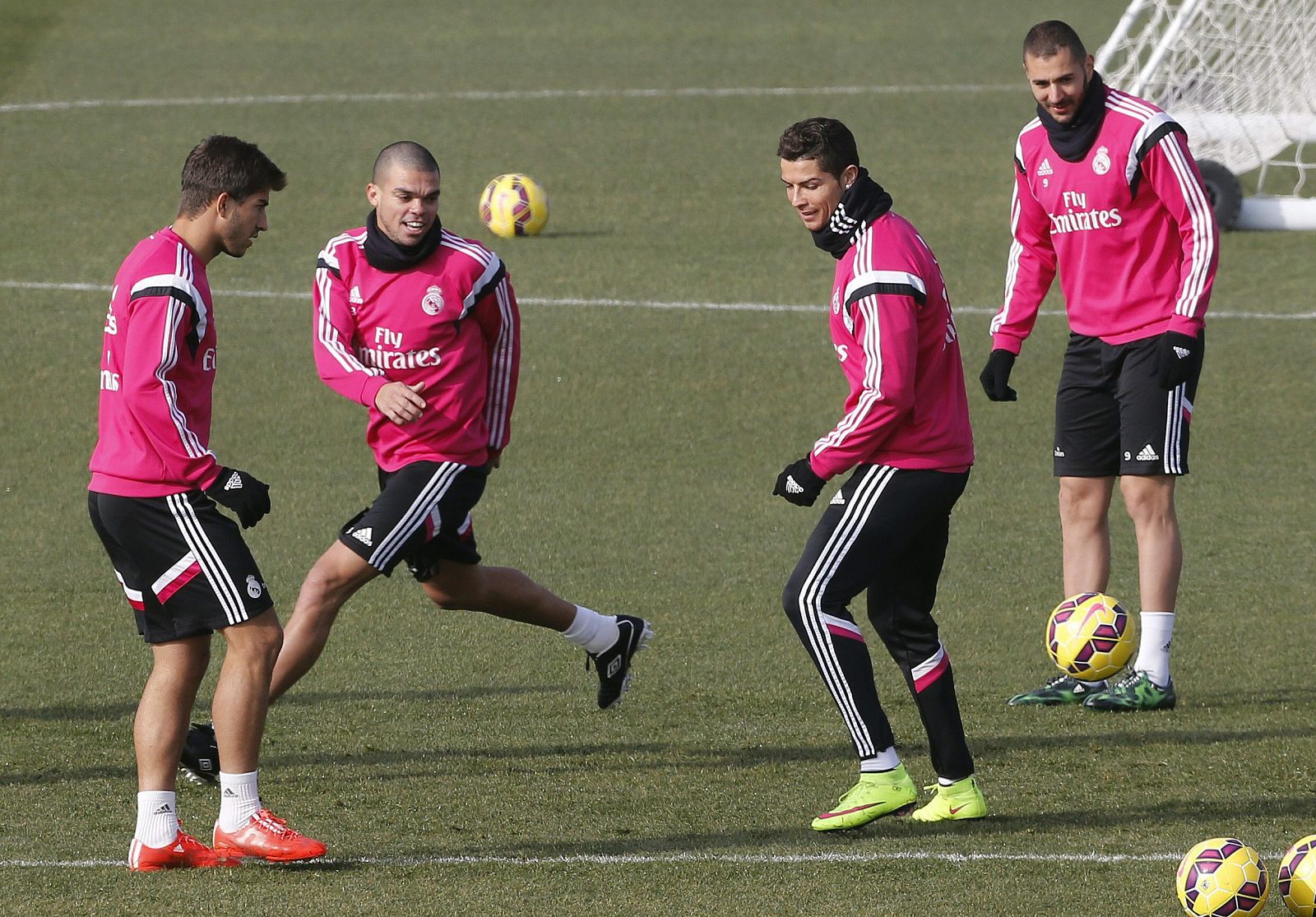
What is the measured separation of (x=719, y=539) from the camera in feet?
32.6

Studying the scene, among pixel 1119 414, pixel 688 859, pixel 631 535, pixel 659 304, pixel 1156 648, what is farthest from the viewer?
pixel 659 304

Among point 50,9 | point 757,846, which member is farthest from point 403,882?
point 50,9

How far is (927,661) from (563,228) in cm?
1041

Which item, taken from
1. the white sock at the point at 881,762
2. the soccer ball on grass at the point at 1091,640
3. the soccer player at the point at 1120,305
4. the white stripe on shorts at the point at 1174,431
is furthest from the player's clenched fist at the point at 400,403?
the white stripe on shorts at the point at 1174,431

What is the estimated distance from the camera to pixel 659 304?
14.1 m

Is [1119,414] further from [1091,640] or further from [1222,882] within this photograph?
[1222,882]

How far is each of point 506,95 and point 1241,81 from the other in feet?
26.5

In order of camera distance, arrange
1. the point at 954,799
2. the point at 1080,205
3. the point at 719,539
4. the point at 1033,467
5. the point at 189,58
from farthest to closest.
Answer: the point at 189,58 → the point at 1033,467 → the point at 719,539 → the point at 1080,205 → the point at 954,799

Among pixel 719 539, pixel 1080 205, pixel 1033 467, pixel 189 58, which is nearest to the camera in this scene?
pixel 1080 205

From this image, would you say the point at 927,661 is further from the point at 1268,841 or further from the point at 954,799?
the point at 1268,841

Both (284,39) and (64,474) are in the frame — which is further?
(284,39)

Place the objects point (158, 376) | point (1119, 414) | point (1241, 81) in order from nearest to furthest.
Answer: point (158, 376), point (1119, 414), point (1241, 81)

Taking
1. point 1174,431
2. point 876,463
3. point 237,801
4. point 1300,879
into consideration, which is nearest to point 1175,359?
point 1174,431

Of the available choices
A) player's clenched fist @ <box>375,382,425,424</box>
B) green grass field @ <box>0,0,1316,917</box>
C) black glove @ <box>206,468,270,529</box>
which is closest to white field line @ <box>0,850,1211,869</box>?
green grass field @ <box>0,0,1316,917</box>
